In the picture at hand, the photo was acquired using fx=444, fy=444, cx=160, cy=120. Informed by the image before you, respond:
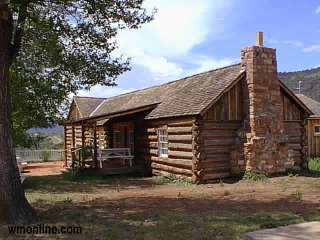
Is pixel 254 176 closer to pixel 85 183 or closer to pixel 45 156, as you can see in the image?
pixel 85 183

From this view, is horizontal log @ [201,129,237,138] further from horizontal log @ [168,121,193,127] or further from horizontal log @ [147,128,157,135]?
horizontal log @ [147,128,157,135]

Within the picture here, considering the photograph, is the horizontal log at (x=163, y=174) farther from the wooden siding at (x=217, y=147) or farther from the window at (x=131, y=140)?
the window at (x=131, y=140)

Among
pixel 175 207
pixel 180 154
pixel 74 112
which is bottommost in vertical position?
pixel 175 207

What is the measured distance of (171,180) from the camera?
1789cm

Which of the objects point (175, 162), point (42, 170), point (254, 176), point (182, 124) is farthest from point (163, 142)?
point (42, 170)

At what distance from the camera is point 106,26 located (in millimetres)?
13500

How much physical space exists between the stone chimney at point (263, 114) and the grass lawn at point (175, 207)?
0.95 m

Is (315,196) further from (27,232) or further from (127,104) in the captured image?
(127,104)

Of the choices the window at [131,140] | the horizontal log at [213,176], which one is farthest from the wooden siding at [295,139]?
the window at [131,140]

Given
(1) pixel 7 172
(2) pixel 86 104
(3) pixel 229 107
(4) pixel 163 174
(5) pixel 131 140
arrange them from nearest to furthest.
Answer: (1) pixel 7 172
(3) pixel 229 107
(4) pixel 163 174
(5) pixel 131 140
(2) pixel 86 104

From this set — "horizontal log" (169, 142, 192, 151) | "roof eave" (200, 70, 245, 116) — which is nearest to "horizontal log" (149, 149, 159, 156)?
"horizontal log" (169, 142, 192, 151)

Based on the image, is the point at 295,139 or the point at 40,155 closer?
the point at 295,139

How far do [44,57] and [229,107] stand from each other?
730 cm

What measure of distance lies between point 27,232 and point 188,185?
898 cm
